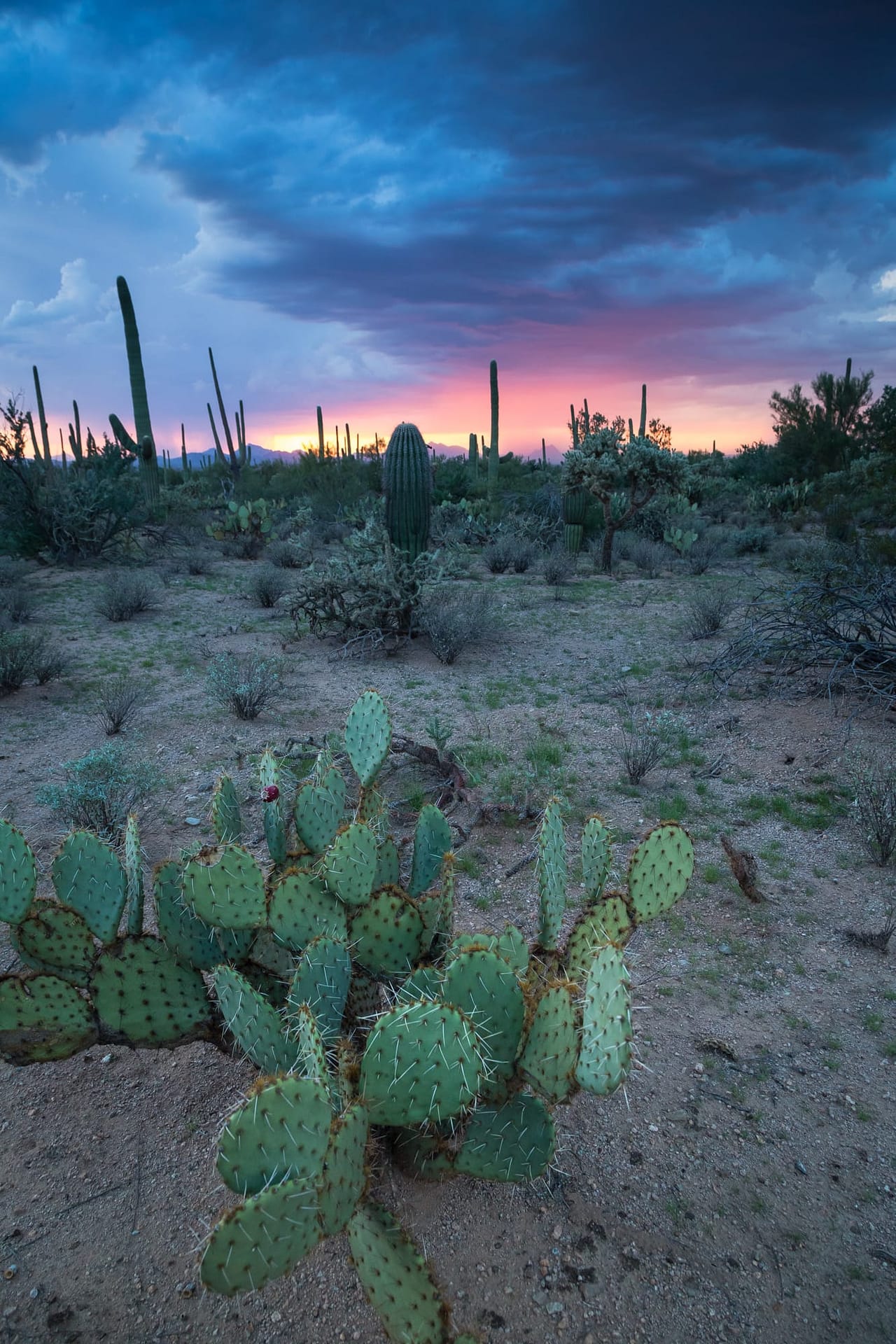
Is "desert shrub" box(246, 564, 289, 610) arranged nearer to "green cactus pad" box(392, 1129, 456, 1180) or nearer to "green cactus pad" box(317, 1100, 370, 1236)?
"green cactus pad" box(392, 1129, 456, 1180)

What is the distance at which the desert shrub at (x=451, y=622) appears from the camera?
857cm

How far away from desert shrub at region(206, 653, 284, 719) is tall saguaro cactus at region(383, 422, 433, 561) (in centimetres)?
326

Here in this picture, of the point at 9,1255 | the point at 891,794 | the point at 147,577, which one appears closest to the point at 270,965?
the point at 9,1255

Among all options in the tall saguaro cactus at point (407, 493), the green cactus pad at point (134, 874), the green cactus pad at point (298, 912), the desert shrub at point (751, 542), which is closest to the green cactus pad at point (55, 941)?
the green cactus pad at point (134, 874)

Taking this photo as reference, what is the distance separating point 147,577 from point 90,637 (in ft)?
9.06

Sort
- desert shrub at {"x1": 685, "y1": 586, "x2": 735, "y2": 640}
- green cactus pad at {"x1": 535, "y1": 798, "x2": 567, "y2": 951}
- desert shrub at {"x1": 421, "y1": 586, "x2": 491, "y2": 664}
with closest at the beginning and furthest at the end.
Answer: green cactus pad at {"x1": 535, "y1": 798, "x2": 567, "y2": 951}, desert shrub at {"x1": 421, "y1": 586, "x2": 491, "y2": 664}, desert shrub at {"x1": 685, "y1": 586, "x2": 735, "y2": 640}

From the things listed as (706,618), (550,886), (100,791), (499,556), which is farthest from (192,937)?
(499,556)

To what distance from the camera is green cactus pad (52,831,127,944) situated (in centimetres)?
267

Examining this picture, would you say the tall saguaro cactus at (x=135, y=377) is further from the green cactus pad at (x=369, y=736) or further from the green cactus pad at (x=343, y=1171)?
the green cactus pad at (x=343, y=1171)

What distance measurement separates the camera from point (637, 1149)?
2539 millimetres

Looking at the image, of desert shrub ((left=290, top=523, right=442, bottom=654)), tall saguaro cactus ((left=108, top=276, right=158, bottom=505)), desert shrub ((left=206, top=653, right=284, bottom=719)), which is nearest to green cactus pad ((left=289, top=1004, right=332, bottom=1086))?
desert shrub ((left=206, top=653, right=284, bottom=719))

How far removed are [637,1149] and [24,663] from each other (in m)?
6.83

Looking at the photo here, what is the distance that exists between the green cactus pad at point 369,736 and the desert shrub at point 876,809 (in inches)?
112

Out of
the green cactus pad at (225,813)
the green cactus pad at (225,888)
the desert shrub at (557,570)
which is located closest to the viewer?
the green cactus pad at (225,888)
